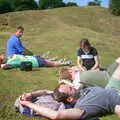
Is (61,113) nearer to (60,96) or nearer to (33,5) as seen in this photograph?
(60,96)

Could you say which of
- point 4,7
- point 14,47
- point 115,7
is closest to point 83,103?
point 14,47

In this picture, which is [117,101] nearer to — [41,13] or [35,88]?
[35,88]

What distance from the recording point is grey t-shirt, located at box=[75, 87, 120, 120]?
25.0ft

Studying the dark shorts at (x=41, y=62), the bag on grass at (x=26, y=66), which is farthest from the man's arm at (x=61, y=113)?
the dark shorts at (x=41, y=62)

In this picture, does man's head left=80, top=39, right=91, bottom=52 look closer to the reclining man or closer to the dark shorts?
the dark shorts

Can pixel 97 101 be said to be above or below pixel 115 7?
above

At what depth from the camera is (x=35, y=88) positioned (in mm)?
10422

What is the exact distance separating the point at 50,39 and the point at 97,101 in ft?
58.9

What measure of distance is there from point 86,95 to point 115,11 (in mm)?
40203

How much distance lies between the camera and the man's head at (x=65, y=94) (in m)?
7.71

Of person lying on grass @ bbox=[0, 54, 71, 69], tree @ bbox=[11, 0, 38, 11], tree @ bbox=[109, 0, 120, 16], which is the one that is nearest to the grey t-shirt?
person lying on grass @ bbox=[0, 54, 71, 69]

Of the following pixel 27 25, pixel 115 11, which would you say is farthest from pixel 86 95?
pixel 115 11

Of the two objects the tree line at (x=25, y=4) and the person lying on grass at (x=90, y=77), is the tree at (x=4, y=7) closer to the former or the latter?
the tree line at (x=25, y=4)

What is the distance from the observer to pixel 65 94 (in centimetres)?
772
